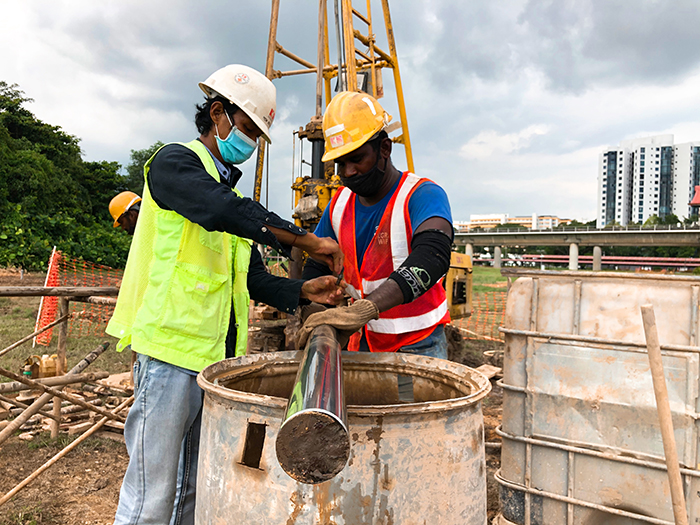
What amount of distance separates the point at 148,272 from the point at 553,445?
2.38 metres

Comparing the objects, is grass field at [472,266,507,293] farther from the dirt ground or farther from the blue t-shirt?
the blue t-shirt

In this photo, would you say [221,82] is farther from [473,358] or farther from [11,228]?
[11,228]

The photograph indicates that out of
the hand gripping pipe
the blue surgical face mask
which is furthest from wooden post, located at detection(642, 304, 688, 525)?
the blue surgical face mask

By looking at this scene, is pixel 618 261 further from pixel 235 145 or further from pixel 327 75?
pixel 235 145

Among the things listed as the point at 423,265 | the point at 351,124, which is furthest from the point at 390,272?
the point at 351,124

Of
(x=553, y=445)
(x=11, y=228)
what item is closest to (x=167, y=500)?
(x=553, y=445)

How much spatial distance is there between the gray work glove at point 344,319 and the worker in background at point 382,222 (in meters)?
0.42

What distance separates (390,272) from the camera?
2.49 m

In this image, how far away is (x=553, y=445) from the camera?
2842 mm

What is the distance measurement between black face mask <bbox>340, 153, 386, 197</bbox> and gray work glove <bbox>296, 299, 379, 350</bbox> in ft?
2.59

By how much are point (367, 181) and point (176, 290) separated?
1029 mm

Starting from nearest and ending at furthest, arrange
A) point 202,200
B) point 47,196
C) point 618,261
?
point 202,200 < point 47,196 < point 618,261

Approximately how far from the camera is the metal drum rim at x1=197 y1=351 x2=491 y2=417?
1.31 m

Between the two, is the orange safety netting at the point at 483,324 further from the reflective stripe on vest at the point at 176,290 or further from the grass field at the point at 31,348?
the reflective stripe on vest at the point at 176,290
